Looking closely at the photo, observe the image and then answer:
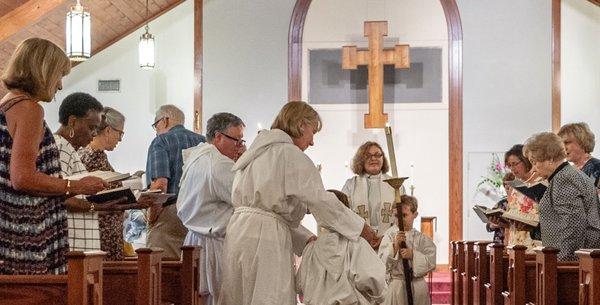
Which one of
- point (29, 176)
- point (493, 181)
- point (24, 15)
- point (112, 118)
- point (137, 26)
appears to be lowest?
point (493, 181)

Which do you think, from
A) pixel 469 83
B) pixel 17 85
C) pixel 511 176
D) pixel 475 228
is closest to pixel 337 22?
pixel 469 83

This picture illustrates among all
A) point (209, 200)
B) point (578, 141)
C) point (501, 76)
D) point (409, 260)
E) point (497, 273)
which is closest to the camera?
point (209, 200)

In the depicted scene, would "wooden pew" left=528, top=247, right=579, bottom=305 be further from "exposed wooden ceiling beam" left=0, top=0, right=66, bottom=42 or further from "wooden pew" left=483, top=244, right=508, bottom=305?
"exposed wooden ceiling beam" left=0, top=0, right=66, bottom=42

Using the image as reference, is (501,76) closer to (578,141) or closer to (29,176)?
(578,141)

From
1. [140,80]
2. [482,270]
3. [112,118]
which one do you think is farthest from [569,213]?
[140,80]

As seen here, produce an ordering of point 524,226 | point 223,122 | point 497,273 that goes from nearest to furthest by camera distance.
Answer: point 223,122 → point 497,273 → point 524,226

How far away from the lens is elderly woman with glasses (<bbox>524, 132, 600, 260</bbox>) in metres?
4.55

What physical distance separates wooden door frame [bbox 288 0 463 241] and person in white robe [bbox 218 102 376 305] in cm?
659

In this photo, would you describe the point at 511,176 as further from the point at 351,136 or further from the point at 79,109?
the point at 79,109

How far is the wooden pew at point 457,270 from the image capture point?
7.34 metres

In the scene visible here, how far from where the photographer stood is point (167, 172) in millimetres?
5824

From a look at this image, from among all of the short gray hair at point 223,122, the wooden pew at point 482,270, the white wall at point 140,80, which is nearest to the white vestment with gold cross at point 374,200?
the wooden pew at point 482,270

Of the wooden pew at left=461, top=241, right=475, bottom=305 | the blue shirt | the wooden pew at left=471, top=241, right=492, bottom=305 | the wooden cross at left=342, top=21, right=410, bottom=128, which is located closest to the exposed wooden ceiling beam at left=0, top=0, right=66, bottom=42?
the blue shirt

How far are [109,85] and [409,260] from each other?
5720 millimetres
